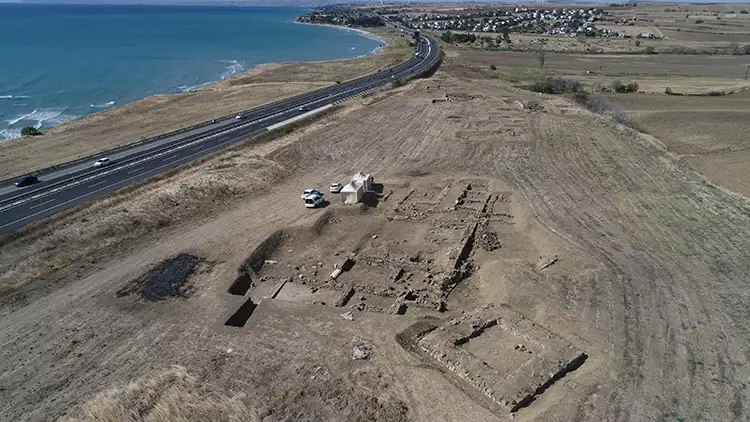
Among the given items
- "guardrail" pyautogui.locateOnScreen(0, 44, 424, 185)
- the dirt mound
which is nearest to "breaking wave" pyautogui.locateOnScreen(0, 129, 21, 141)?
"guardrail" pyautogui.locateOnScreen(0, 44, 424, 185)

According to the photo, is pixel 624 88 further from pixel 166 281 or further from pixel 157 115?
pixel 166 281

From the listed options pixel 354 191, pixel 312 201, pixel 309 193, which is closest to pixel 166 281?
pixel 312 201

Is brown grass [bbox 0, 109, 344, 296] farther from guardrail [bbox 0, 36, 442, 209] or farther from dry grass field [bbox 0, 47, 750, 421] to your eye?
guardrail [bbox 0, 36, 442, 209]

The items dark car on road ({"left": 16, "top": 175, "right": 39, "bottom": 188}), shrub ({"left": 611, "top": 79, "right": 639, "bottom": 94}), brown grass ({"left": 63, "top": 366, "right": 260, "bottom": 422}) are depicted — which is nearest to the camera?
brown grass ({"left": 63, "top": 366, "right": 260, "bottom": 422})

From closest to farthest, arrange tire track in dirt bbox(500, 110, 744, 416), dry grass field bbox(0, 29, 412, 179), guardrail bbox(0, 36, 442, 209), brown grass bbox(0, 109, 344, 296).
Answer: tire track in dirt bbox(500, 110, 744, 416), brown grass bbox(0, 109, 344, 296), guardrail bbox(0, 36, 442, 209), dry grass field bbox(0, 29, 412, 179)

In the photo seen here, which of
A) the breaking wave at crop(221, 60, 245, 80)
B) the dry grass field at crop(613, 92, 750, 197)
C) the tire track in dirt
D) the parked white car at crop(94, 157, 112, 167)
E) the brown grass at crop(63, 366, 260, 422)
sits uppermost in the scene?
the brown grass at crop(63, 366, 260, 422)

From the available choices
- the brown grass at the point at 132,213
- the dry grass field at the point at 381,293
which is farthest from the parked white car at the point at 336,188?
the brown grass at the point at 132,213

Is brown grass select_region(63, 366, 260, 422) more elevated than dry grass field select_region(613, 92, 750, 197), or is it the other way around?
brown grass select_region(63, 366, 260, 422)

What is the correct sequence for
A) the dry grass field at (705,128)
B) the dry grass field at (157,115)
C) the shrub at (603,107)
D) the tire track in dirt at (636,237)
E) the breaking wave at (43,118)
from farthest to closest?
the breaking wave at (43,118) < the shrub at (603,107) < the dry grass field at (157,115) < the dry grass field at (705,128) < the tire track in dirt at (636,237)

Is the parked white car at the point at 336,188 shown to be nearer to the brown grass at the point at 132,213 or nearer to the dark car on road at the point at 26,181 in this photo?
the brown grass at the point at 132,213
